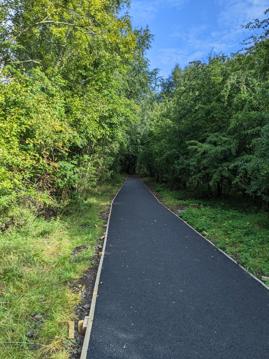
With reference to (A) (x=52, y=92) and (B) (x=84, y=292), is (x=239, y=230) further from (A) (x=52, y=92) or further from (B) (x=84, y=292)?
(A) (x=52, y=92)

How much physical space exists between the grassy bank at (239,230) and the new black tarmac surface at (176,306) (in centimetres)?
43

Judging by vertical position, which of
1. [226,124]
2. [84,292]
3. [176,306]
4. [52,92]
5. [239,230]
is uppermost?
[226,124]

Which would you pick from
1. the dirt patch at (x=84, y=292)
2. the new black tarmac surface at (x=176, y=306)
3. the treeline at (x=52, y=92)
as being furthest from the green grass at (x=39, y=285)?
the treeline at (x=52, y=92)

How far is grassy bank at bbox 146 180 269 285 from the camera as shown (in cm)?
716

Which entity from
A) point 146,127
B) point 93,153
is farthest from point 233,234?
point 146,127

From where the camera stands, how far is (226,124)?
52.4 ft

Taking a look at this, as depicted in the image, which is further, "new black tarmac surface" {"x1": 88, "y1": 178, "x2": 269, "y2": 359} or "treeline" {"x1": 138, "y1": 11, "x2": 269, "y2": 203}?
"treeline" {"x1": 138, "y1": 11, "x2": 269, "y2": 203}

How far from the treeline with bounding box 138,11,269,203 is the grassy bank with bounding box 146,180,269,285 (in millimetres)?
907

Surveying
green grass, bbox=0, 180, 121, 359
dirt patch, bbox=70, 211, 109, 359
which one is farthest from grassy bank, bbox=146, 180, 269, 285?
green grass, bbox=0, 180, 121, 359

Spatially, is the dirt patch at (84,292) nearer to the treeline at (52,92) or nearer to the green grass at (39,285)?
the green grass at (39,285)

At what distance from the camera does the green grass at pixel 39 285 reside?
12.5 ft

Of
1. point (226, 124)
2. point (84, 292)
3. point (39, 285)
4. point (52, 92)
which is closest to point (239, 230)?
point (84, 292)

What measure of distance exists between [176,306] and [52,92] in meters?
7.21

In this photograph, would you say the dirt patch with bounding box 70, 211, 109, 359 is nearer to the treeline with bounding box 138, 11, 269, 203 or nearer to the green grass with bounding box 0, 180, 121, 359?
the green grass with bounding box 0, 180, 121, 359
